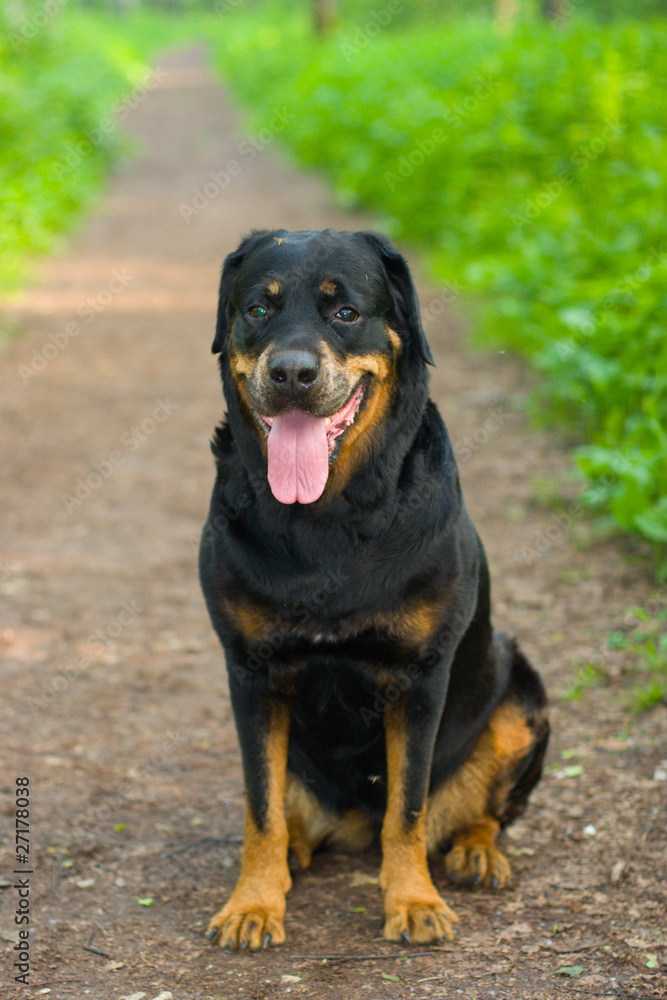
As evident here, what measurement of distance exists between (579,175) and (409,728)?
6.11 m

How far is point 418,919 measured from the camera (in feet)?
8.47

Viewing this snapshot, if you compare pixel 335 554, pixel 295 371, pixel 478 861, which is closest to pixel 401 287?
pixel 295 371

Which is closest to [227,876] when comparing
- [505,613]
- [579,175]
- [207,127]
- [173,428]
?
[505,613]

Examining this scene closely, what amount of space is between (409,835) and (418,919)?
0.69ft
